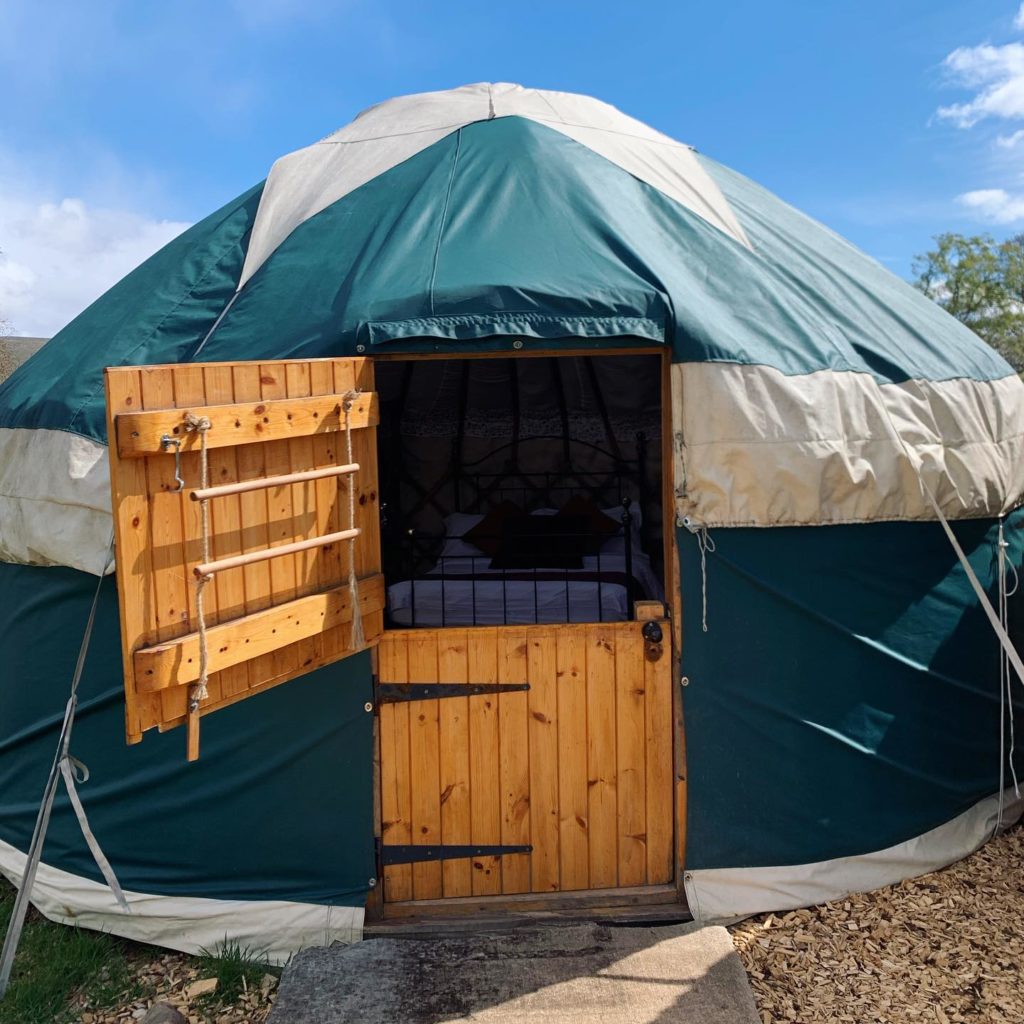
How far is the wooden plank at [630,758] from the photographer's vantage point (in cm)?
387

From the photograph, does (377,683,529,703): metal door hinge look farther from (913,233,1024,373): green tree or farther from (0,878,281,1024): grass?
(913,233,1024,373): green tree

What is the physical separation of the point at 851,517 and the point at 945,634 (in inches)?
30.3

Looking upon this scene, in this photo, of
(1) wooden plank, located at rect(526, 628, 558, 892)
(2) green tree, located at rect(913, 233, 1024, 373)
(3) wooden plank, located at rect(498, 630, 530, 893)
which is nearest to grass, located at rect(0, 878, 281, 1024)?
(3) wooden plank, located at rect(498, 630, 530, 893)

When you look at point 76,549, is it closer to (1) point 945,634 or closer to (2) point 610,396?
(1) point 945,634

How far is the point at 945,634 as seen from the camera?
13.6 ft

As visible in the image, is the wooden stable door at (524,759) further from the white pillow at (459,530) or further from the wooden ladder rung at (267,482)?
the white pillow at (459,530)

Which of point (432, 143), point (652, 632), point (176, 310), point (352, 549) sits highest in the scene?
point (432, 143)

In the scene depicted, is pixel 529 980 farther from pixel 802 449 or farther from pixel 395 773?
pixel 802 449

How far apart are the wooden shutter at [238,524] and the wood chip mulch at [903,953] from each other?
189cm

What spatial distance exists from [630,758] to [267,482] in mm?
1839

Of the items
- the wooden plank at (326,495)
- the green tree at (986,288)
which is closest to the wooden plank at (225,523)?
the wooden plank at (326,495)

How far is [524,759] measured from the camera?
390 centimetres

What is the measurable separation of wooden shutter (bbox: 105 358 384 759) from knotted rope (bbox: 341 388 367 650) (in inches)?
0.6

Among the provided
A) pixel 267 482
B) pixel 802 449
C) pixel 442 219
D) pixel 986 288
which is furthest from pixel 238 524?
pixel 986 288
